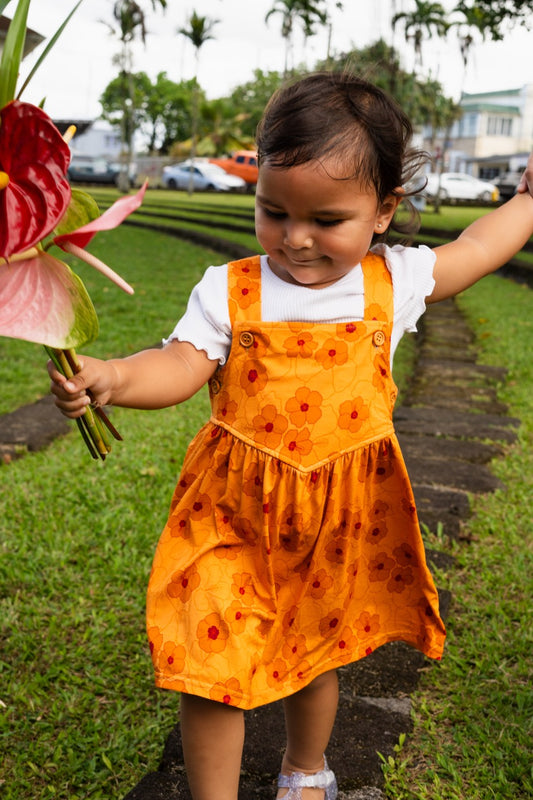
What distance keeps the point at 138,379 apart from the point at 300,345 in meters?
0.30

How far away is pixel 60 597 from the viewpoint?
2430mm

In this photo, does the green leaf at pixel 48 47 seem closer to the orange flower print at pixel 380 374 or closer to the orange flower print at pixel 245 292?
the orange flower print at pixel 245 292

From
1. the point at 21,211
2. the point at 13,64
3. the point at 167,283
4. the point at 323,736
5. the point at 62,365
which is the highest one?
the point at 13,64

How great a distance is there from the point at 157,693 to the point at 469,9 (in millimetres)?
9017

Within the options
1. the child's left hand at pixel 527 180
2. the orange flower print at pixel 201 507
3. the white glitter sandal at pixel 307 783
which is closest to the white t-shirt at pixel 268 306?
the orange flower print at pixel 201 507

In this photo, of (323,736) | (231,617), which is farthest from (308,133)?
(323,736)

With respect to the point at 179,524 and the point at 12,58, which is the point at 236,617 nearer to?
the point at 179,524

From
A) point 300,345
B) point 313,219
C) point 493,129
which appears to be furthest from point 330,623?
point 493,129

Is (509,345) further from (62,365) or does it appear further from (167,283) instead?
(62,365)

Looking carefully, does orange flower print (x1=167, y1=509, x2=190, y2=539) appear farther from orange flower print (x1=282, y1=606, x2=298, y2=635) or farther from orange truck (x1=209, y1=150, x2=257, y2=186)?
orange truck (x1=209, y1=150, x2=257, y2=186)

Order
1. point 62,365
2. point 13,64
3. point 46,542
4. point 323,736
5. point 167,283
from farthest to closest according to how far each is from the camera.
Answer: point 167,283
point 46,542
point 323,736
point 62,365
point 13,64

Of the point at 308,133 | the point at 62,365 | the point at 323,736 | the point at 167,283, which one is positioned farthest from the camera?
the point at 167,283

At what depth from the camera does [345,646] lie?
1605 millimetres

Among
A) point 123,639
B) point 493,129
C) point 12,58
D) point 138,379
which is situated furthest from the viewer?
point 493,129
